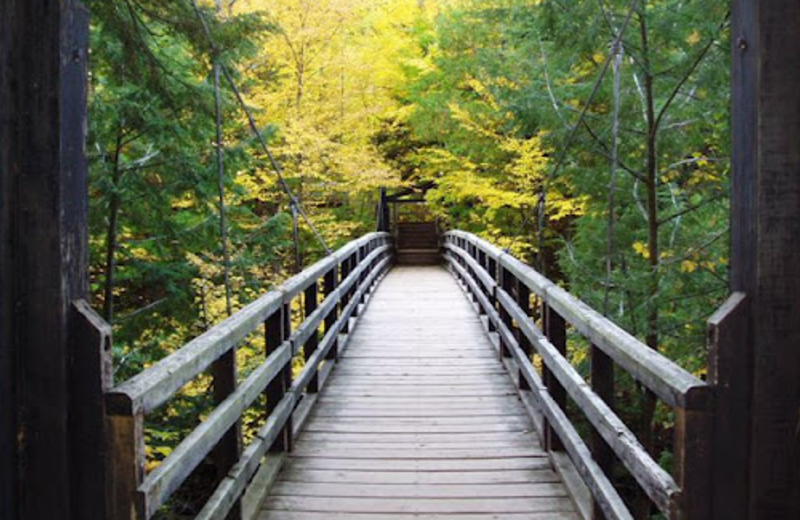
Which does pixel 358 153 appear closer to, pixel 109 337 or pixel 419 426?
pixel 419 426

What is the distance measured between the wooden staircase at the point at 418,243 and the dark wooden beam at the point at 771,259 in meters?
18.0

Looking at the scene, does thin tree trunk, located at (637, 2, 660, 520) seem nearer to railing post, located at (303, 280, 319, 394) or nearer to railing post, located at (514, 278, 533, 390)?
railing post, located at (514, 278, 533, 390)

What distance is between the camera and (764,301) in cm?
175

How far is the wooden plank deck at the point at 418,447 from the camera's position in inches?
125

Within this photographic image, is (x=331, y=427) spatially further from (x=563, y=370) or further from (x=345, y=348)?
(x=345, y=348)

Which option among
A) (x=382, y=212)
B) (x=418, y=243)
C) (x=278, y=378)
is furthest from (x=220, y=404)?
(x=418, y=243)

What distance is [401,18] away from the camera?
67.3 ft

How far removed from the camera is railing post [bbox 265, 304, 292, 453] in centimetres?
364

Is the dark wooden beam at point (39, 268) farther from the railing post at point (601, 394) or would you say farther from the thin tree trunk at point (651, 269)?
the thin tree trunk at point (651, 269)

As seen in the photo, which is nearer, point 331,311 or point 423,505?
point 423,505

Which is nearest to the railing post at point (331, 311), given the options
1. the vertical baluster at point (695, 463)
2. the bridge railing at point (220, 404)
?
the bridge railing at point (220, 404)

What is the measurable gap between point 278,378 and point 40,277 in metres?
2.11

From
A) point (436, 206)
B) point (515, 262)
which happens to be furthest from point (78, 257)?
point (436, 206)

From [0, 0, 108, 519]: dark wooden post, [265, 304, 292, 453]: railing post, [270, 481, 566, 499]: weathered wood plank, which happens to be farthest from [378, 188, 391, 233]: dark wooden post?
[0, 0, 108, 519]: dark wooden post
